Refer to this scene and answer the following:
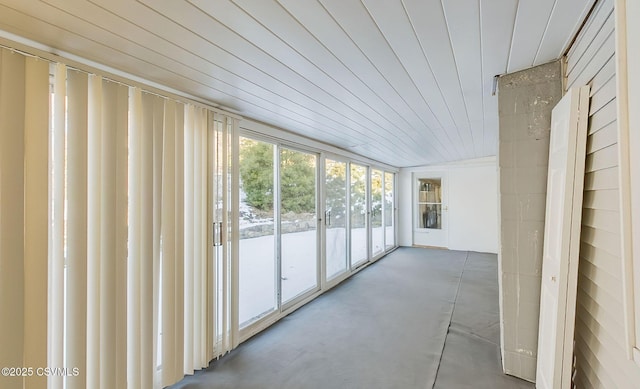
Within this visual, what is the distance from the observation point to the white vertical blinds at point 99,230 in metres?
1.29

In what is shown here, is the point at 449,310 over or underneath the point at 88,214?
underneath

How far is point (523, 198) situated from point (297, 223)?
2.34 m

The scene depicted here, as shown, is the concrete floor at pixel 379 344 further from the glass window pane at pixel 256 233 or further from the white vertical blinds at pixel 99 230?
the white vertical blinds at pixel 99 230

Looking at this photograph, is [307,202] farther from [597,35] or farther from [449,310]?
[597,35]

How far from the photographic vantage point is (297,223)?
11.6 ft

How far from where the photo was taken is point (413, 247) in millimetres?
7289

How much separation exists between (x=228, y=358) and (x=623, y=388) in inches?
93.5

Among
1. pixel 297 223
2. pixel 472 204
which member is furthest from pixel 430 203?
pixel 297 223

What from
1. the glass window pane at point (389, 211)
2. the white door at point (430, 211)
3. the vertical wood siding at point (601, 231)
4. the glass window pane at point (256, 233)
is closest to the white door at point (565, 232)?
the vertical wood siding at point (601, 231)

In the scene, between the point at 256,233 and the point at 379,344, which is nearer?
the point at 379,344

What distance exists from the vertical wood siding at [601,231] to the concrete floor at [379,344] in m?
0.95

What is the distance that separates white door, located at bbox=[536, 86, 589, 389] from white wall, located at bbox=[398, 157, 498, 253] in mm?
5273

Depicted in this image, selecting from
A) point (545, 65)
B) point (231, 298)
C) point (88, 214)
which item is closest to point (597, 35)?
point (545, 65)

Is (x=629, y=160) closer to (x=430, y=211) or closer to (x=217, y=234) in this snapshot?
(x=217, y=234)
